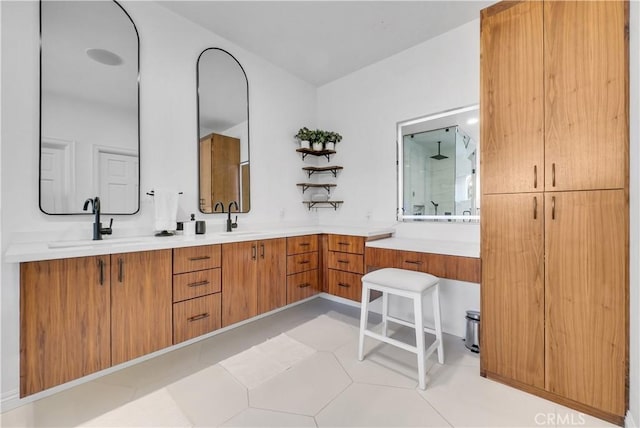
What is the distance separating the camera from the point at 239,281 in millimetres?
2398

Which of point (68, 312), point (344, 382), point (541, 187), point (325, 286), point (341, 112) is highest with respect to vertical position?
point (341, 112)

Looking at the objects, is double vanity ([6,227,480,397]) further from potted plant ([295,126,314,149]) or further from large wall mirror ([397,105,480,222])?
potted plant ([295,126,314,149])

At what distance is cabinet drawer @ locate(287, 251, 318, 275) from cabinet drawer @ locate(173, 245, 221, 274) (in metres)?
0.81

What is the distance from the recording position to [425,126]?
9.31ft

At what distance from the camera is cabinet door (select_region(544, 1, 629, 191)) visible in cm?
141

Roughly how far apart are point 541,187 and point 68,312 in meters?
2.86

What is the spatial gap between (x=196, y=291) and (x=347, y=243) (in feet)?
4.78

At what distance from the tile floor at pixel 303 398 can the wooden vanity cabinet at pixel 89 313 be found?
0.62 feet

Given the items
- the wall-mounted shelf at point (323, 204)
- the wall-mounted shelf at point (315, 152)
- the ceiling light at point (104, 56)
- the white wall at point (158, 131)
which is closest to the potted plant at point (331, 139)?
the wall-mounted shelf at point (315, 152)

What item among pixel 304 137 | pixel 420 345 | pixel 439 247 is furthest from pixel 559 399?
pixel 304 137

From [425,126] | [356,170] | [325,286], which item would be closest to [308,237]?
[325,286]

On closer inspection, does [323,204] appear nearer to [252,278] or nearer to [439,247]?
[252,278]

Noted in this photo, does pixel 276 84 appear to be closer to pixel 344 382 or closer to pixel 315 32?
pixel 315 32

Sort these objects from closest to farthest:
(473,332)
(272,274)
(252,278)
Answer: (473,332), (252,278), (272,274)
